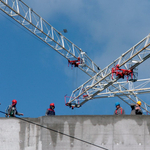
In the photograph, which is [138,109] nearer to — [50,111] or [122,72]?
[50,111]

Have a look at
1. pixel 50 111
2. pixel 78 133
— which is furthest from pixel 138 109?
pixel 50 111

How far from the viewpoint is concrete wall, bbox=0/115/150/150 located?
97.9ft

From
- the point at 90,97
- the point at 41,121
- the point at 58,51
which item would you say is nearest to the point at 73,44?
the point at 58,51

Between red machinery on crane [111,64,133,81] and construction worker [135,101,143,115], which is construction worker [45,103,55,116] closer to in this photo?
construction worker [135,101,143,115]

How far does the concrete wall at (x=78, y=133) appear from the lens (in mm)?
29828

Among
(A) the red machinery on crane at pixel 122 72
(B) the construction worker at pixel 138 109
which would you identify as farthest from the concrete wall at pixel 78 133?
(A) the red machinery on crane at pixel 122 72

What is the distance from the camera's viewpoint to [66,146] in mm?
30266

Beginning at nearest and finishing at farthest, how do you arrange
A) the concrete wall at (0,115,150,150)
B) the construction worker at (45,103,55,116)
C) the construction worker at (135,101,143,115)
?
the concrete wall at (0,115,150,150), the construction worker at (135,101,143,115), the construction worker at (45,103,55,116)

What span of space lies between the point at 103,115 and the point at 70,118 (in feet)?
7.76

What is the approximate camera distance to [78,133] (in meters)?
30.4

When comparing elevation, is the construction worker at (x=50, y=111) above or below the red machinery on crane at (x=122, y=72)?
below

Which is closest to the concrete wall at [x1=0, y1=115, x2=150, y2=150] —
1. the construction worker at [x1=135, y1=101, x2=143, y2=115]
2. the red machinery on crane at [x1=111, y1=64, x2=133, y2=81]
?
the construction worker at [x1=135, y1=101, x2=143, y2=115]

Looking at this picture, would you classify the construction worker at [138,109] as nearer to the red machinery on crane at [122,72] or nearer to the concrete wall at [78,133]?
the concrete wall at [78,133]

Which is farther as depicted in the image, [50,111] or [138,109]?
[50,111]
